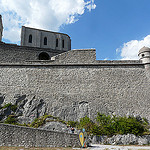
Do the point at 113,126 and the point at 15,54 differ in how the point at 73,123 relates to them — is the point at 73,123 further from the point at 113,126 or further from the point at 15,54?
the point at 15,54

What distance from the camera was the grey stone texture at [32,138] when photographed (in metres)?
8.36

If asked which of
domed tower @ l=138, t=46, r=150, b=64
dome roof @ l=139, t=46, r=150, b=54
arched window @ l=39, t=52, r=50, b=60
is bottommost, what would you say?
domed tower @ l=138, t=46, r=150, b=64

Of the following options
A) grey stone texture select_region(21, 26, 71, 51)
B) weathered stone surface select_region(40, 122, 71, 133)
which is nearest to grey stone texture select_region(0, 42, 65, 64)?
grey stone texture select_region(21, 26, 71, 51)

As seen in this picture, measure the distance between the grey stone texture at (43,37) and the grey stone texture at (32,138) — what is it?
16.5m

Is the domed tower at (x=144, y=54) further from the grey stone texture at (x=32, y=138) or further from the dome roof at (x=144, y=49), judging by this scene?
the grey stone texture at (x=32, y=138)

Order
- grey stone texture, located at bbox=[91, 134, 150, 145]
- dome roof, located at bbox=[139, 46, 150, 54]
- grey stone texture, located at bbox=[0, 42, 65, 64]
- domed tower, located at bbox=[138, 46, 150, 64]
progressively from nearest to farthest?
grey stone texture, located at bbox=[91, 134, 150, 145] → domed tower, located at bbox=[138, 46, 150, 64] → dome roof, located at bbox=[139, 46, 150, 54] → grey stone texture, located at bbox=[0, 42, 65, 64]

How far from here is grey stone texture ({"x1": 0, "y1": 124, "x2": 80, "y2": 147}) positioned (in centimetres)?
836

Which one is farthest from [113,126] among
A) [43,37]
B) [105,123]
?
[43,37]

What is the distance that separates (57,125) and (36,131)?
12.1 feet

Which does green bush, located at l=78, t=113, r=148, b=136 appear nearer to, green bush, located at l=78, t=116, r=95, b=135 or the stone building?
green bush, located at l=78, t=116, r=95, b=135

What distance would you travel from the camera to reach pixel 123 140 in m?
11.3

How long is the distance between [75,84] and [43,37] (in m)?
12.5

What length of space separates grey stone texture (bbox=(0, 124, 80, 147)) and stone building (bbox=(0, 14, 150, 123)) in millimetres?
4438

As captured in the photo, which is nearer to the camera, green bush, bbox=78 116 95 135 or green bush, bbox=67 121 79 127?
green bush, bbox=78 116 95 135
